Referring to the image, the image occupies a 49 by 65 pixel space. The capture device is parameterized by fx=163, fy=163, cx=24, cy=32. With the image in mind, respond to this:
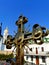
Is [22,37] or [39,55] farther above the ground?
[22,37]

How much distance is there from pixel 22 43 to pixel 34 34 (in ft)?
1.91

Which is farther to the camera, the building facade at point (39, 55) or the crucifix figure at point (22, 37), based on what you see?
the building facade at point (39, 55)

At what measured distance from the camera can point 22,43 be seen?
441cm

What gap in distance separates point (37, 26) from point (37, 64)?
114 feet

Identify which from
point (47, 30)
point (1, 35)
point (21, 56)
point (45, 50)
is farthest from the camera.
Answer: point (1, 35)

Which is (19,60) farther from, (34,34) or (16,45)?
(34,34)

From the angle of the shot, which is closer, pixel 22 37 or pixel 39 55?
pixel 22 37

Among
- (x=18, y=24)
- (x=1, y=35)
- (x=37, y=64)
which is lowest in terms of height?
(x=37, y=64)

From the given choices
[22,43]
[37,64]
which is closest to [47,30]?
[22,43]

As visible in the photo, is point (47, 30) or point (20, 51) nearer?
point (47, 30)

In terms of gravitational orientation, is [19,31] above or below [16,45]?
above

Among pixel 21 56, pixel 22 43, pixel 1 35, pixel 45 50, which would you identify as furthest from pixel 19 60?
pixel 1 35

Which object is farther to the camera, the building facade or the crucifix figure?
the building facade

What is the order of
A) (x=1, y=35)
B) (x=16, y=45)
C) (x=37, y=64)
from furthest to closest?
(x=1, y=35) → (x=37, y=64) → (x=16, y=45)
